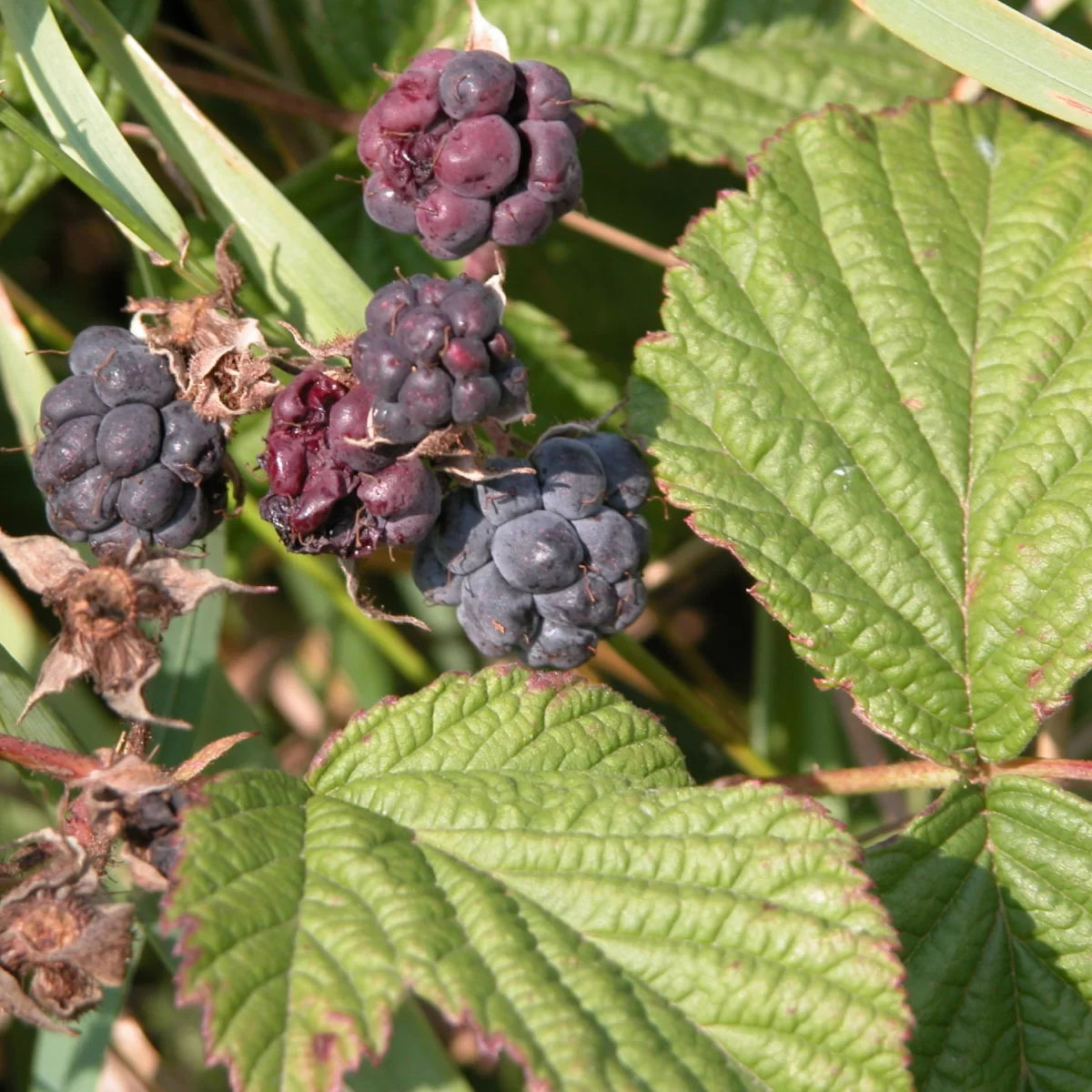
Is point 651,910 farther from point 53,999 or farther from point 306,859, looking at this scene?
point 53,999

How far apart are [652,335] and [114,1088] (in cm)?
232

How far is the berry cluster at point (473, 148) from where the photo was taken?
78.5 inches

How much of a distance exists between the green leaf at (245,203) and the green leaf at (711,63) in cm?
88

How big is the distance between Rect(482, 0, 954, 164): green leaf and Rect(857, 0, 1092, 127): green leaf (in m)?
0.64

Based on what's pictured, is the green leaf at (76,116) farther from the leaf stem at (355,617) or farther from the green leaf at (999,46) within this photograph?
the green leaf at (999,46)

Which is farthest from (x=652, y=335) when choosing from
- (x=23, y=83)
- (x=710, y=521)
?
(x=23, y=83)

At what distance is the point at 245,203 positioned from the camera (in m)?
2.30

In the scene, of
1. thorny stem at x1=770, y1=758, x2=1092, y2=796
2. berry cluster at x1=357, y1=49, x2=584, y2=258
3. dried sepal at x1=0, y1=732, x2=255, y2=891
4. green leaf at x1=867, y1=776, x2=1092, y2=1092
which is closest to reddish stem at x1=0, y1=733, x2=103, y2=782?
dried sepal at x1=0, y1=732, x2=255, y2=891

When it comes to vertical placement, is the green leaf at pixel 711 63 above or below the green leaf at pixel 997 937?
above

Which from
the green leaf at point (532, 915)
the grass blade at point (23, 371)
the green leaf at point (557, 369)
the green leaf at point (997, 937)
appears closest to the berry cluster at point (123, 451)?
the green leaf at point (532, 915)

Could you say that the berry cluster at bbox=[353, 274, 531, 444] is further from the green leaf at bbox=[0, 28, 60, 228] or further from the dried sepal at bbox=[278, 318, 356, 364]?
the green leaf at bbox=[0, 28, 60, 228]

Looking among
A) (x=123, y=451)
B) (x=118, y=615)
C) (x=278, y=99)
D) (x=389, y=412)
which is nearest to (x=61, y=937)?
→ (x=118, y=615)

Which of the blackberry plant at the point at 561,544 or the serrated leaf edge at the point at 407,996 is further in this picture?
the blackberry plant at the point at 561,544

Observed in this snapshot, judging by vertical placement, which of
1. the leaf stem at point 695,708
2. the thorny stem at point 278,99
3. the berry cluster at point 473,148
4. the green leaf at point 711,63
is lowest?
the leaf stem at point 695,708
